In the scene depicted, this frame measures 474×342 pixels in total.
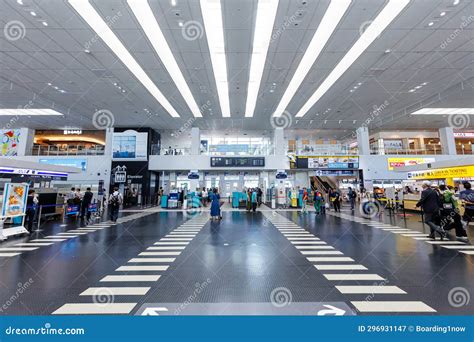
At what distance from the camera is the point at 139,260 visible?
4.54 metres

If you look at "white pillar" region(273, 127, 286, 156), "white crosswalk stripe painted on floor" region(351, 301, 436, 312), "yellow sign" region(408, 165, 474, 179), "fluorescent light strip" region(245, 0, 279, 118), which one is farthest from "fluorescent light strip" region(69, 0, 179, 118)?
"yellow sign" region(408, 165, 474, 179)

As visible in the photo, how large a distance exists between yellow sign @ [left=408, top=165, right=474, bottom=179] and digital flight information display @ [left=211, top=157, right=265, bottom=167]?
1247 centimetres

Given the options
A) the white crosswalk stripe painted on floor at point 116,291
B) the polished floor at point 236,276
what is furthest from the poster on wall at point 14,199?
the white crosswalk stripe painted on floor at point 116,291

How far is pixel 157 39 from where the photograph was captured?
866 centimetres

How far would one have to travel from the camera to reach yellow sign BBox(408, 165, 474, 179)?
39.8 feet

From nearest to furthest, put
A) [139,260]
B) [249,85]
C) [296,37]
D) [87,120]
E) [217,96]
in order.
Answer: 1. [139,260]
2. [296,37]
3. [249,85]
4. [217,96]
5. [87,120]

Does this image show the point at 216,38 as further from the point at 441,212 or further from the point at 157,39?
the point at 441,212

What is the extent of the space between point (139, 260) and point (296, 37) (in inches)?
374

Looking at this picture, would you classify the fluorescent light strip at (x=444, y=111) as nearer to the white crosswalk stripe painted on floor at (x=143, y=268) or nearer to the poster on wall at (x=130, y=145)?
the white crosswalk stripe painted on floor at (x=143, y=268)

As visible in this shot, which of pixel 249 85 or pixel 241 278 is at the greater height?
pixel 249 85

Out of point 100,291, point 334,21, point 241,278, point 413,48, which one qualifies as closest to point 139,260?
point 100,291

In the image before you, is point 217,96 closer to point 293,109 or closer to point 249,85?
point 249,85

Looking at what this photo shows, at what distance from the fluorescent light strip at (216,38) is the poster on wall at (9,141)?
884 inches

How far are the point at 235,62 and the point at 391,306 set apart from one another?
1052 centimetres
